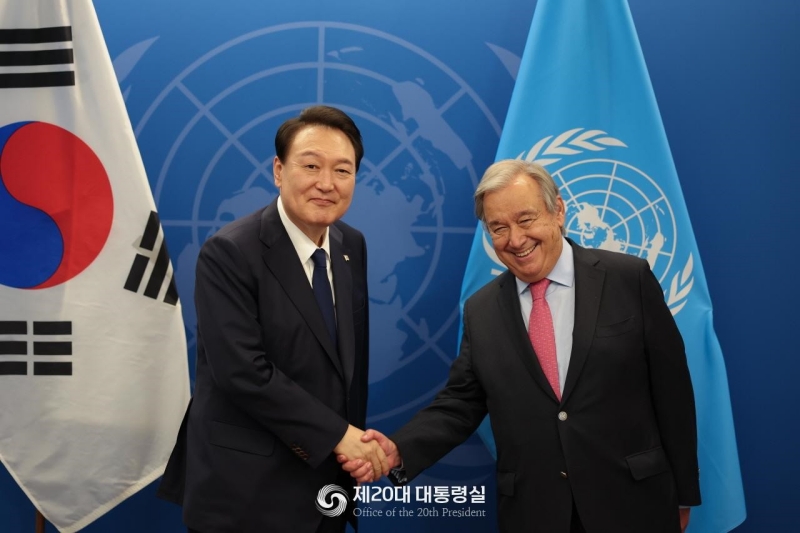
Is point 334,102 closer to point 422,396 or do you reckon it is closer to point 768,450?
point 422,396

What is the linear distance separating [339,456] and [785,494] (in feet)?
6.97

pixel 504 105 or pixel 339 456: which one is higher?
pixel 504 105

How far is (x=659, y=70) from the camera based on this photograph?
3.18 metres

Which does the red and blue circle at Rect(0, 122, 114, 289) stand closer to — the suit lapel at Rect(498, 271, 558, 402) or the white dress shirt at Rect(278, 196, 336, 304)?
the white dress shirt at Rect(278, 196, 336, 304)

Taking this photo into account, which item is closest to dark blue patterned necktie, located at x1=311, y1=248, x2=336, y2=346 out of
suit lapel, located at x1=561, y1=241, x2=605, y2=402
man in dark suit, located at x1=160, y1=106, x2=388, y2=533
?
man in dark suit, located at x1=160, y1=106, x2=388, y2=533

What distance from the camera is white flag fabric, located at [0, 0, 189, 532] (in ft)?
8.88

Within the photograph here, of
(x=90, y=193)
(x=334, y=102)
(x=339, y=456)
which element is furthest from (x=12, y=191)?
(x=339, y=456)

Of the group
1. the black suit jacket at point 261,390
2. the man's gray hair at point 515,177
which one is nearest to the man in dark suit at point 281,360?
the black suit jacket at point 261,390

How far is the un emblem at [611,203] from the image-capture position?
111 inches

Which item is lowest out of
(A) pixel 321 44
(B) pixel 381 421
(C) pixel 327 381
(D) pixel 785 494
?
(D) pixel 785 494

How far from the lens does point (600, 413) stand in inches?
81.6

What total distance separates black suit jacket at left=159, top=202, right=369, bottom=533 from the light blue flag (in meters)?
0.92

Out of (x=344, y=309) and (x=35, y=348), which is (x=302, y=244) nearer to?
(x=344, y=309)

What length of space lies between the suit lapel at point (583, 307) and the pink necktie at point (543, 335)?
6 centimetres
